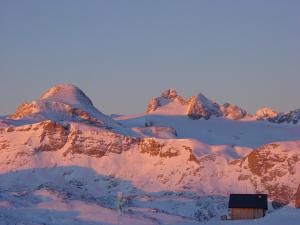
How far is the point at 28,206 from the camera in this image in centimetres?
15100

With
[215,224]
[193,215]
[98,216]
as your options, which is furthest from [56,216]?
[215,224]

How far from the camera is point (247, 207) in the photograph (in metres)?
112

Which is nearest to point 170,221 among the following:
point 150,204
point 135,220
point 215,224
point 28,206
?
point 135,220

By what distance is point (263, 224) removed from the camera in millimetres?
70375

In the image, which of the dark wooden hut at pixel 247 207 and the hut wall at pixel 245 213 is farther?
the dark wooden hut at pixel 247 207

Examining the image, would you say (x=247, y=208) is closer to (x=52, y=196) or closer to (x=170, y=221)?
(x=170, y=221)

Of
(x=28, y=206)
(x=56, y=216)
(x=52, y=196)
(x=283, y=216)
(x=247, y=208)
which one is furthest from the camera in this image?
(x=52, y=196)

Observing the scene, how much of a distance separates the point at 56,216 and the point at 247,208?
125 feet

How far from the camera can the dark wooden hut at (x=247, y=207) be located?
4373 inches

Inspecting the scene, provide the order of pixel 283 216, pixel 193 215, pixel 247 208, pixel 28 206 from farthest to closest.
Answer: pixel 193 215 < pixel 28 206 < pixel 247 208 < pixel 283 216

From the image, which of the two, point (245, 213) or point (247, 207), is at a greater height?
point (247, 207)

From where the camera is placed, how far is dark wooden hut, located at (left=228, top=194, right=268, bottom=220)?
364 ft

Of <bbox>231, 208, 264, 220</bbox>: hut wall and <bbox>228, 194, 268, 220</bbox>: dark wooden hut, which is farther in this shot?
<bbox>228, 194, 268, 220</bbox>: dark wooden hut

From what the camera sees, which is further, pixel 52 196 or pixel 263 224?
pixel 52 196
